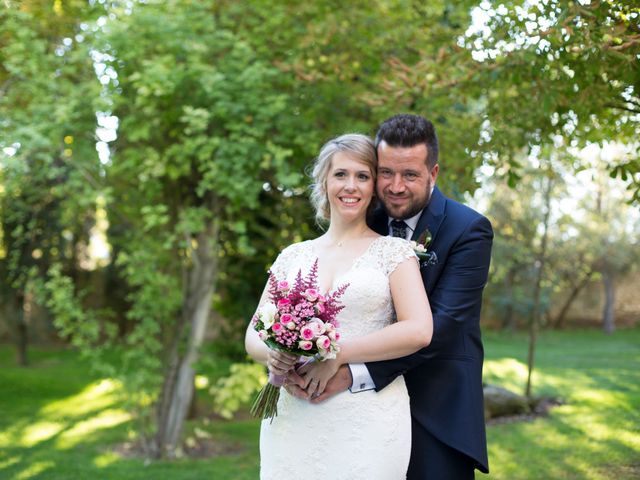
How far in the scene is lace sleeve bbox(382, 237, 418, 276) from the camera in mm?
2604

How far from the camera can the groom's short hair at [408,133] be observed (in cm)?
278

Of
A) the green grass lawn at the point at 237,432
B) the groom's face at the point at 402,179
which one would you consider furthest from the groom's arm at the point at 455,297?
the green grass lawn at the point at 237,432

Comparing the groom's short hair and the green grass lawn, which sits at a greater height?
the groom's short hair

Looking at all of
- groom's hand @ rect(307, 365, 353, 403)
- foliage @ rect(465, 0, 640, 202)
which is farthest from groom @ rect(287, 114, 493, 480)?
foliage @ rect(465, 0, 640, 202)

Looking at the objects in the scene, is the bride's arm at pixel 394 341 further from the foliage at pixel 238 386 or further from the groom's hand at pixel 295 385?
the foliage at pixel 238 386

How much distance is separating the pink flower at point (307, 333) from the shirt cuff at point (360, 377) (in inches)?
12.3

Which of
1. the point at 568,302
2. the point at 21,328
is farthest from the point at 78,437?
the point at 568,302

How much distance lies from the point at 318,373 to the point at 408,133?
979mm

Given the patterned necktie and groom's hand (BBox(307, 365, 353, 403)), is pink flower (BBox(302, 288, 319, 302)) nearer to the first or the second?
groom's hand (BBox(307, 365, 353, 403))

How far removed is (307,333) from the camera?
2.28 meters

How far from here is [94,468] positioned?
702 cm

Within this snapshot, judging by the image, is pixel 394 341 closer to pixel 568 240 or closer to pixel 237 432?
pixel 237 432

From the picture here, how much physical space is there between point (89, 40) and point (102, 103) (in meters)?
0.72

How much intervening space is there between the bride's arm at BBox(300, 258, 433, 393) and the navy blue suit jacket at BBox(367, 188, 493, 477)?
0.17m
